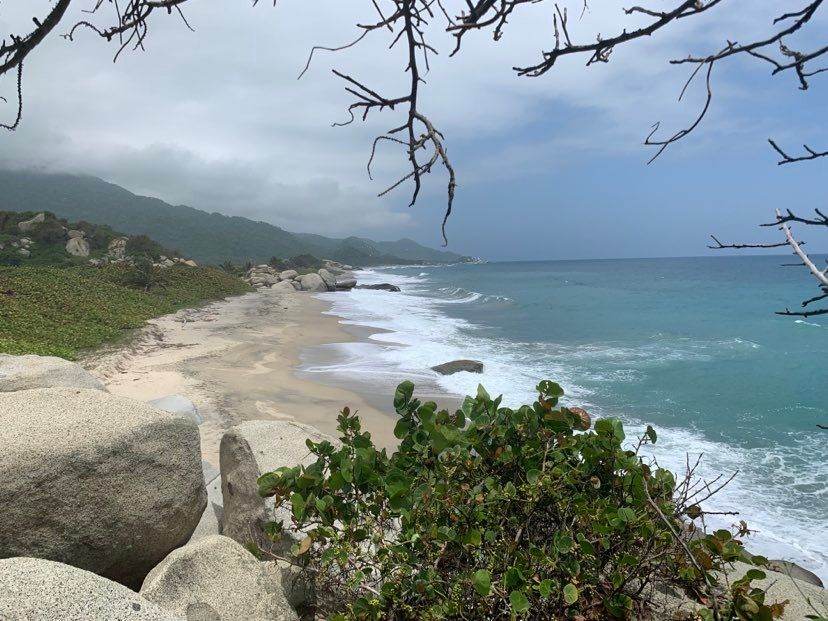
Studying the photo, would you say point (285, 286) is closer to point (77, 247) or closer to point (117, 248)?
point (117, 248)

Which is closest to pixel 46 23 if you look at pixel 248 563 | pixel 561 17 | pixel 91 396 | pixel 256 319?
pixel 561 17

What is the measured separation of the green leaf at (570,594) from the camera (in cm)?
167

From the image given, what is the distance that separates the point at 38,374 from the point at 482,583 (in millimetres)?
6173

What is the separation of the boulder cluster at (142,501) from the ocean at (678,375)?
5823mm

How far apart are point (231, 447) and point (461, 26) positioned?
10.8 ft

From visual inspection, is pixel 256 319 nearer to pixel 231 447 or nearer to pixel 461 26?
pixel 231 447

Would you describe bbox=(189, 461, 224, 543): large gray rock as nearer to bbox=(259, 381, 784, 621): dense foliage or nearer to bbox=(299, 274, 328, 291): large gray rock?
bbox=(259, 381, 784, 621): dense foliage

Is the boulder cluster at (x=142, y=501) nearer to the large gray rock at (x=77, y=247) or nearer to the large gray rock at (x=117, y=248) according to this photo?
the large gray rock at (x=77, y=247)

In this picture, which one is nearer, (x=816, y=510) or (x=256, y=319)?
(x=816, y=510)

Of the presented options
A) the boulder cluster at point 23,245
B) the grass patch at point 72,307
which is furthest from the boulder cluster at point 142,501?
the boulder cluster at point 23,245

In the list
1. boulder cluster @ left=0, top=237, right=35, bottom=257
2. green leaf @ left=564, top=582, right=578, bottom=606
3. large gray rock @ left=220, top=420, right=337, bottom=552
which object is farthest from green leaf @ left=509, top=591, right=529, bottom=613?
boulder cluster @ left=0, top=237, right=35, bottom=257

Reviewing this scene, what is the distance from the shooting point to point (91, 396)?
361 cm

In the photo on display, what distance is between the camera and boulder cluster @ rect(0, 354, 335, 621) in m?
2.55

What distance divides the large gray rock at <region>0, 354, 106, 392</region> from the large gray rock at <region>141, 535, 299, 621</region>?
3806mm
